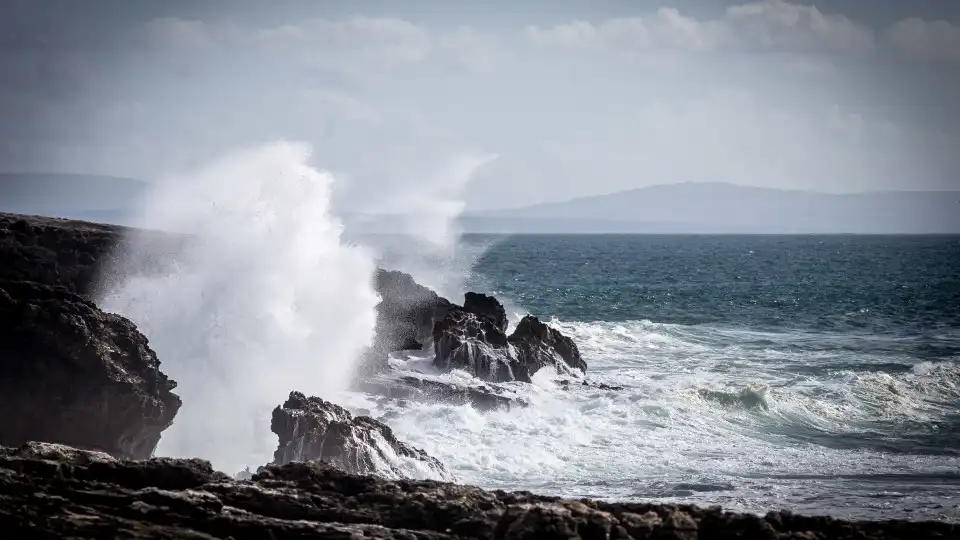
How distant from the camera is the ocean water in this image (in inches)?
722

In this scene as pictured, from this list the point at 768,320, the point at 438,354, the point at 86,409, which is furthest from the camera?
the point at 768,320

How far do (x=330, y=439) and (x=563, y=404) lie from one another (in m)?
10.3

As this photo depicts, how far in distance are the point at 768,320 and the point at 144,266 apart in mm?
31129

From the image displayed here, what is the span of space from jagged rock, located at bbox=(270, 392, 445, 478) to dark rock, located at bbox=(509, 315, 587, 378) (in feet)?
37.0

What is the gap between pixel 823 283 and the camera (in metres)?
72.2

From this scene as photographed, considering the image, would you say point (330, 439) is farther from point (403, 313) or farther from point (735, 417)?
point (403, 313)

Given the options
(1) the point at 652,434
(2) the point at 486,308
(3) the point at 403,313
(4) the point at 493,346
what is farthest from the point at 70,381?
(2) the point at 486,308

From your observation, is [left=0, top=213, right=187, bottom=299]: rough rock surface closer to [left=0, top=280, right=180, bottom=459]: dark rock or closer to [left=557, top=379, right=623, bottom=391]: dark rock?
[left=0, top=280, right=180, bottom=459]: dark rock

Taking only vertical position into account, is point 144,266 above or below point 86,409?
above

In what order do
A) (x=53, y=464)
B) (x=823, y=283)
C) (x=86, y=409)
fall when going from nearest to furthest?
(x=53, y=464)
(x=86, y=409)
(x=823, y=283)

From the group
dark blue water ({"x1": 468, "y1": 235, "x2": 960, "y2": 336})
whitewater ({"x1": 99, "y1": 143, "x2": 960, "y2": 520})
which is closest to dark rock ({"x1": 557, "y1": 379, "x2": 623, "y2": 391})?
whitewater ({"x1": 99, "y1": 143, "x2": 960, "y2": 520})

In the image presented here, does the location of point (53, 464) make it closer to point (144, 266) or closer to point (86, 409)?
point (86, 409)

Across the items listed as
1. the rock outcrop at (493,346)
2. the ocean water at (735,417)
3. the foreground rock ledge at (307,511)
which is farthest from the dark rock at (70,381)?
the rock outcrop at (493,346)

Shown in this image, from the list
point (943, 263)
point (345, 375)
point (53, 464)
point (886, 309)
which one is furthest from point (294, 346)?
point (943, 263)
